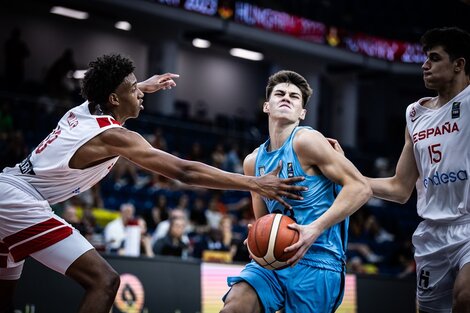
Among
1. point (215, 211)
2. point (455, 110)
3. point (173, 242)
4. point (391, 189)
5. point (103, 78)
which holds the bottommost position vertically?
point (173, 242)

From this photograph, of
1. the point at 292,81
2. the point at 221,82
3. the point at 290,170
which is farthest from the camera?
the point at 221,82

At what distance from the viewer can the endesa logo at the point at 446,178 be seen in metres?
4.96

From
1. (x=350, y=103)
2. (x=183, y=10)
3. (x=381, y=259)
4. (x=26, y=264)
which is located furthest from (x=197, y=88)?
(x=26, y=264)

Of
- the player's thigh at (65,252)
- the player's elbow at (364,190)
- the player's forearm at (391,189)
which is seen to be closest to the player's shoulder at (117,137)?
the player's thigh at (65,252)

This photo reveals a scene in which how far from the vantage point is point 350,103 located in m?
26.3

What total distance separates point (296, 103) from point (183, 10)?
15.4m

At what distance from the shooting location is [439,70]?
5.17m

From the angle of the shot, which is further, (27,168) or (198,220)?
(198,220)

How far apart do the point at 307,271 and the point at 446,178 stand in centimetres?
115

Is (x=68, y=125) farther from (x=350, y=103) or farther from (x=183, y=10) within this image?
(x=350, y=103)

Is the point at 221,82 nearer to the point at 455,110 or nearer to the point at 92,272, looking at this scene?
the point at 455,110

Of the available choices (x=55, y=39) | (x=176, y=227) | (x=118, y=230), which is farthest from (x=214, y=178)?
(x=55, y=39)

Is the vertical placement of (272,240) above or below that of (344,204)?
below

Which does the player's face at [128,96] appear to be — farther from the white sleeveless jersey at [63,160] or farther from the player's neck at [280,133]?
the player's neck at [280,133]
